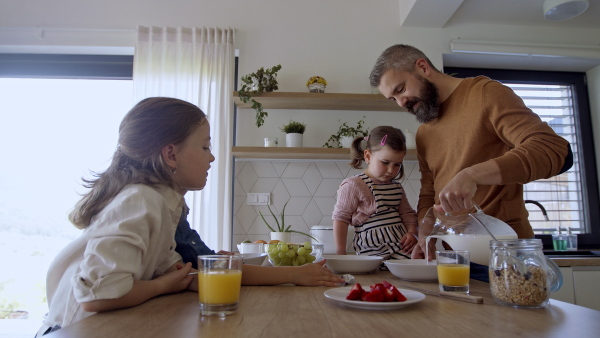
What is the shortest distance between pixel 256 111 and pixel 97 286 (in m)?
2.16

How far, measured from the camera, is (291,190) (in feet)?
9.21

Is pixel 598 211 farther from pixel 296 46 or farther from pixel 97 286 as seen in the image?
pixel 97 286

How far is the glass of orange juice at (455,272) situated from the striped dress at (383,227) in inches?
39.3

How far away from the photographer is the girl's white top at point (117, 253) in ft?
2.40

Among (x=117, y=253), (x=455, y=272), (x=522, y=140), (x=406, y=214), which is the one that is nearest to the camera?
(x=117, y=253)

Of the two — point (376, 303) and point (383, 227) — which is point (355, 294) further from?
point (383, 227)

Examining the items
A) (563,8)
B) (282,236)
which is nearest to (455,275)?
(282,236)

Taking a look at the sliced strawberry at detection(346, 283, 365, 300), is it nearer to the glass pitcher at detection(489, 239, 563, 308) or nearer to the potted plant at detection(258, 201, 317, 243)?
the glass pitcher at detection(489, 239, 563, 308)

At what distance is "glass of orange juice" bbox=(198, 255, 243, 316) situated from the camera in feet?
2.31

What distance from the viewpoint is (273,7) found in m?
2.96

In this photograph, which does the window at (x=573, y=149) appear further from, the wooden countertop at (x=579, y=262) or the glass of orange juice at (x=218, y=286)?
the glass of orange juice at (x=218, y=286)

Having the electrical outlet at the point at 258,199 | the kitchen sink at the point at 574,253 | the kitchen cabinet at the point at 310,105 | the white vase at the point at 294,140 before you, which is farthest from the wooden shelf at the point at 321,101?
the kitchen sink at the point at 574,253

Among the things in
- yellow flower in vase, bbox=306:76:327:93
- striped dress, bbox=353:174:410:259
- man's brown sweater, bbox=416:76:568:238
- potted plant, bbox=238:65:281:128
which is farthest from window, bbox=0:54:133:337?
man's brown sweater, bbox=416:76:568:238

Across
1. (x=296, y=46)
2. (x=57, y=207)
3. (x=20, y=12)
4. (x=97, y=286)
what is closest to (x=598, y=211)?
(x=296, y=46)
